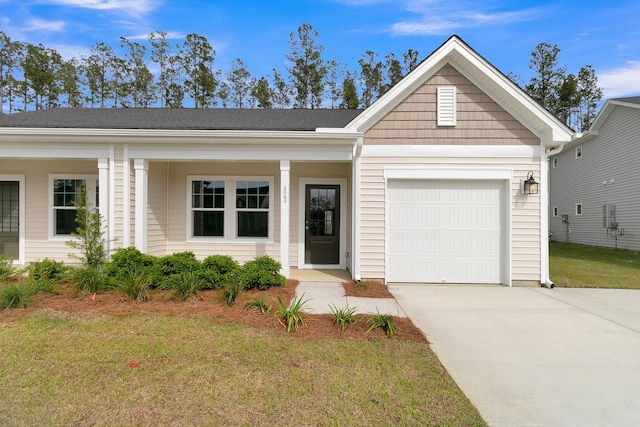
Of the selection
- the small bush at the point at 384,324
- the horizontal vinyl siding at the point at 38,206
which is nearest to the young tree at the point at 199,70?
the horizontal vinyl siding at the point at 38,206

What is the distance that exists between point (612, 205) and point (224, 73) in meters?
24.3

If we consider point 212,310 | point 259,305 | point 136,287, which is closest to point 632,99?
point 259,305

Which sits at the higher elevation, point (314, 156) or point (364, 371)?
point (314, 156)

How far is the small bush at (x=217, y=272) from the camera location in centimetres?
608

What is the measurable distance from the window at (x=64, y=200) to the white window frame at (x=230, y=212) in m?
2.28

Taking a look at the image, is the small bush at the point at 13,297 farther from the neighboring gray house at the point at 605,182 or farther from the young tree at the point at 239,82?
the young tree at the point at 239,82

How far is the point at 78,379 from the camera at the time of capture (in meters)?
2.96

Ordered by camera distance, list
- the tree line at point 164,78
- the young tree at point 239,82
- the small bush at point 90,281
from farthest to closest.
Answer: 1. the young tree at point 239,82
2. the tree line at point 164,78
3. the small bush at point 90,281

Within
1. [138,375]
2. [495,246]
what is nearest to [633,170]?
[495,246]

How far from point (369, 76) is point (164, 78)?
1498 cm

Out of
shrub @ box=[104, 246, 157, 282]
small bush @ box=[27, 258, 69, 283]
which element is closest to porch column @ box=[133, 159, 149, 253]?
shrub @ box=[104, 246, 157, 282]

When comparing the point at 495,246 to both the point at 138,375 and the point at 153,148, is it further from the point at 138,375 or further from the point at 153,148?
the point at 153,148

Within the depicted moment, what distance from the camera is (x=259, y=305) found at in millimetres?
5020

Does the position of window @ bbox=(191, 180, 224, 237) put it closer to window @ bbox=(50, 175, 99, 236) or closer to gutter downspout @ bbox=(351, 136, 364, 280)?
window @ bbox=(50, 175, 99, 236)
